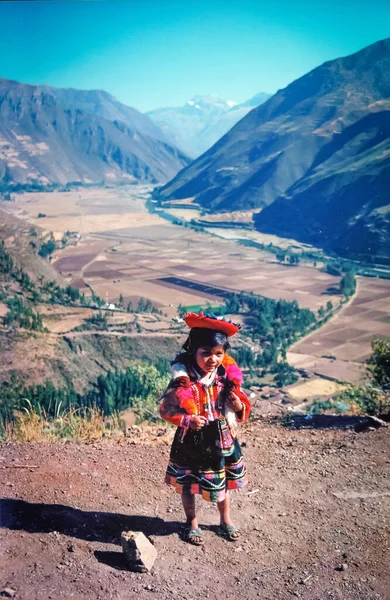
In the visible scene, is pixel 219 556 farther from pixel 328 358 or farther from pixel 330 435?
pixel 328 358

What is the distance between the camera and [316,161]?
78.2 meters

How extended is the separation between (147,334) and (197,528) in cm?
2994

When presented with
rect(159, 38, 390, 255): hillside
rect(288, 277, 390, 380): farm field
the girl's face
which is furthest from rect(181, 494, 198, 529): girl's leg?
rect(159, 38, 390, 255): hillside

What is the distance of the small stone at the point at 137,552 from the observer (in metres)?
3.08

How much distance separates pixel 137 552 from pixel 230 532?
0.80 m

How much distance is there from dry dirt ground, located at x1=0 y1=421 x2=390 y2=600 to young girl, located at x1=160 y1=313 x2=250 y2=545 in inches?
11.9

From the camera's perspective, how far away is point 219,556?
11.1 ft

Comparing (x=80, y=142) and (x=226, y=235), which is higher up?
(x=80, y=142)

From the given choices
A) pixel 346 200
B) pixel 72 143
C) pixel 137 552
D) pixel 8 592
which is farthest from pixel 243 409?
pixel 72 143

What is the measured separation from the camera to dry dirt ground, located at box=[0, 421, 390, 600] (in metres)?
3.02

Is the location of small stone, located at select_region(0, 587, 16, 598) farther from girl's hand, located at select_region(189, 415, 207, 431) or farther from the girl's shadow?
girl's hand, located at select_region(189, 415, 207, 431)

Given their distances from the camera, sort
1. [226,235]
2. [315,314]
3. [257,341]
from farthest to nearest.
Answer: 1. [226,235]
2. [315,314]
3. [257,341]

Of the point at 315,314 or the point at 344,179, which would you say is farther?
the point at 344,179

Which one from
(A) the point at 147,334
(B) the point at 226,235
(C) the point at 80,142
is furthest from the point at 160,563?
(C) the point at 80,142
